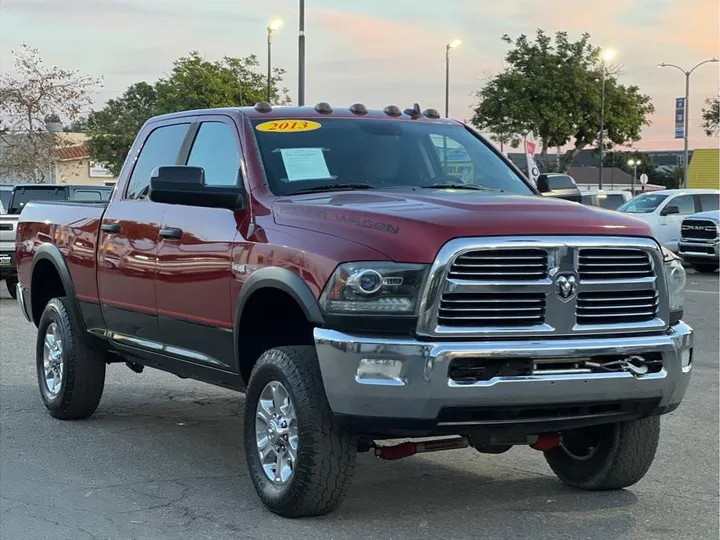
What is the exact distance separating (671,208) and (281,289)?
21.8m

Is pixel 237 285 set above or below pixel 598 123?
below

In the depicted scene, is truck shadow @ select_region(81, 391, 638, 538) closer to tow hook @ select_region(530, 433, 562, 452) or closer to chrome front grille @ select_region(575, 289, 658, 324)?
tow hook @ select_region(530, 433, 562, 452)

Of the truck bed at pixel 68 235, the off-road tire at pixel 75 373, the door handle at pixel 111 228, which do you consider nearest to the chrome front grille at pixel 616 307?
the door handle at pixel 111 228

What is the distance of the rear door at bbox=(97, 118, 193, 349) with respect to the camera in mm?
6609

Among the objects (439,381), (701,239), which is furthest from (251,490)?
(701,239)

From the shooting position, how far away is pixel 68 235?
7754mm

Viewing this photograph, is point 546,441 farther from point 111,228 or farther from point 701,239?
point 701,239

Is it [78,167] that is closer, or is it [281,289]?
[281,289]

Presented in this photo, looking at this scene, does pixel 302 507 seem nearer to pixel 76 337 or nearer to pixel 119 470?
→ pixel 119 470

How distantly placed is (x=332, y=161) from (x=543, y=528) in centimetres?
226

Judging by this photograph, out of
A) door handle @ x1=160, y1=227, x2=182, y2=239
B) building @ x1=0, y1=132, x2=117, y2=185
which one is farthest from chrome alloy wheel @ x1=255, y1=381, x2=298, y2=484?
building @ x1=0, y1=132, x2=117, y2=185

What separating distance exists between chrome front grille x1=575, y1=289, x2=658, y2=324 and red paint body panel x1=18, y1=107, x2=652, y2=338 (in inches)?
10.9

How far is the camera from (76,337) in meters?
7.64

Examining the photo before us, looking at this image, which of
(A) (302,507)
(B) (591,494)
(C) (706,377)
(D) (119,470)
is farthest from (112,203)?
(C) (706,377)
